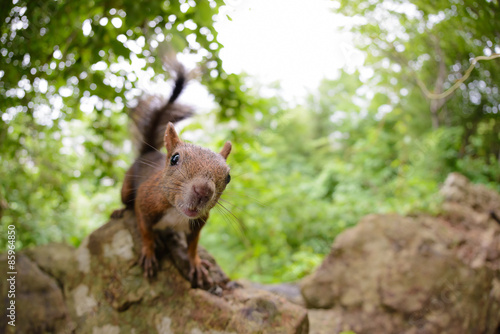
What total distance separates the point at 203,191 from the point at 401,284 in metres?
2.34

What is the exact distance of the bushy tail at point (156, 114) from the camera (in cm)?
228

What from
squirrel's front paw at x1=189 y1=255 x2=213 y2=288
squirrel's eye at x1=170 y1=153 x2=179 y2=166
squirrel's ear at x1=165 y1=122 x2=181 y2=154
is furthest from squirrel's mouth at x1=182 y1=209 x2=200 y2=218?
squirrel's front paw at x1=189 y1=255 x2=213 y2=288

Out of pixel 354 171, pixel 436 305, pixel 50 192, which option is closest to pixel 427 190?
pixel 354 171

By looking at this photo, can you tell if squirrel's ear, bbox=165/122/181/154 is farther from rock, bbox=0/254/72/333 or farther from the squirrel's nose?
rock, bbox=0/254/72/333

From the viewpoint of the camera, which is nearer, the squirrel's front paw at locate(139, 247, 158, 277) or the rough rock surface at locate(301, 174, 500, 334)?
the squirrel's front paw at locate(139, 247, 158, 277)

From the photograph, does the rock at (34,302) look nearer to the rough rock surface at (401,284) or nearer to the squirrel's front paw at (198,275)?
the squirrel's front paw at (198,275)

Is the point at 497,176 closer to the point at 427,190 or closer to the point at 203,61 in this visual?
the point at 427,190

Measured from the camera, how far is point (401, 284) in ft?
9.60

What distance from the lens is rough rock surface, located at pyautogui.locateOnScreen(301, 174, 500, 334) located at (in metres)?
2.74

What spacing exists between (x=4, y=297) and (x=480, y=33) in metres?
3.36

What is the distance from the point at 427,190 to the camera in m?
5.19

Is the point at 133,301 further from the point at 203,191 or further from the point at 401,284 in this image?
the point at 401,284

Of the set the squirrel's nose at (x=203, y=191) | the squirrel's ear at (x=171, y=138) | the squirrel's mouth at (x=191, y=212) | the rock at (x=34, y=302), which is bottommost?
the rock at (x=34, y=302)

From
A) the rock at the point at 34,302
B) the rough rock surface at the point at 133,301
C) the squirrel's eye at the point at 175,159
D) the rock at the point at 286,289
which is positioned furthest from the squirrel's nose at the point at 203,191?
the rock at the point at 286,289
